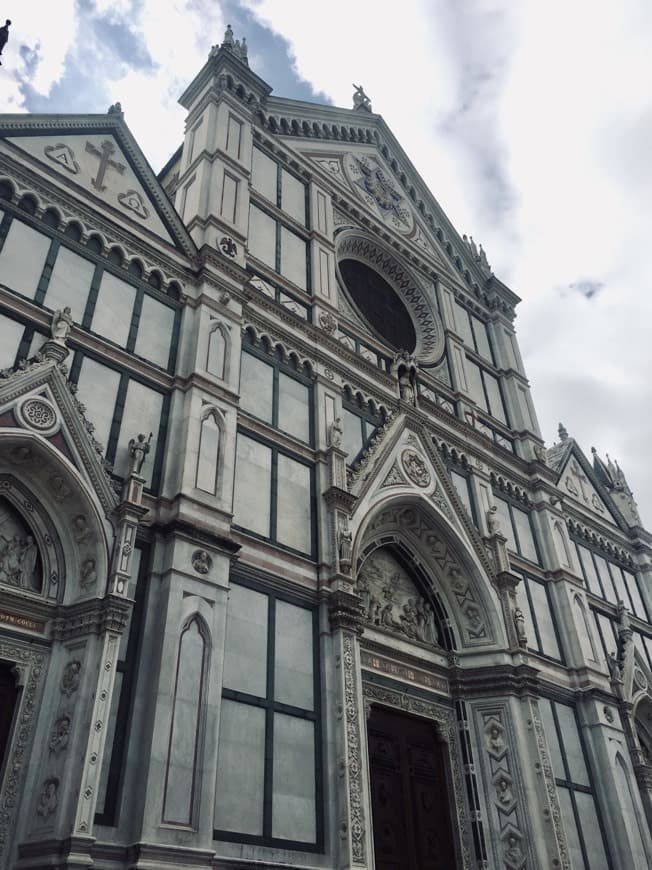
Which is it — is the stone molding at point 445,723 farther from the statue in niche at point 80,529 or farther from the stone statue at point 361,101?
the stone statue at point 361,101

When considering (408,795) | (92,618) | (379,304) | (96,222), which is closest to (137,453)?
(92,618)

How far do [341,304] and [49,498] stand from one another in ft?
36.1

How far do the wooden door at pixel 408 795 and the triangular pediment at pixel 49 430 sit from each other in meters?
7.35

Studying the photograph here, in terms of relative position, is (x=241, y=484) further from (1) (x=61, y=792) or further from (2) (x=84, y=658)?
(1) (x=61, y=792)

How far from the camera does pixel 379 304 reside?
22734mm

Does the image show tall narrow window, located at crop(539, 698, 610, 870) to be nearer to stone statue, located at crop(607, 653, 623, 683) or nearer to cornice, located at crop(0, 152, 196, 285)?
stone statue, located at crop(607, 653, 623, 683)

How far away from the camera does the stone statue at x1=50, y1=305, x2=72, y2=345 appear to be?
12.4 metres

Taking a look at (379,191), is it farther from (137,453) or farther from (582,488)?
(137,453)

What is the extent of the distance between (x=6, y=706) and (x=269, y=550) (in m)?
5.19

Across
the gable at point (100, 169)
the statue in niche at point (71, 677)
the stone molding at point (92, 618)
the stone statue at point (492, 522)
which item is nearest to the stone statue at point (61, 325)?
the gable at point (100, 169)

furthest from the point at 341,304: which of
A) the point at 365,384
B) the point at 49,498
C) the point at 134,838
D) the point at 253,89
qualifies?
the point at 134,838

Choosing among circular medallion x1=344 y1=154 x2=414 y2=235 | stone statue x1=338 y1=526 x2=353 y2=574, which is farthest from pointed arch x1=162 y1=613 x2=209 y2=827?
circular medallion x1=344 y1=154 x2=414 y2=235

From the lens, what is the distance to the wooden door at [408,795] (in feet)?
45.2

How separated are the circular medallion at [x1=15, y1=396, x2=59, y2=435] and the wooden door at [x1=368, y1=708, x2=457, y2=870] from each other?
27.1 feet
